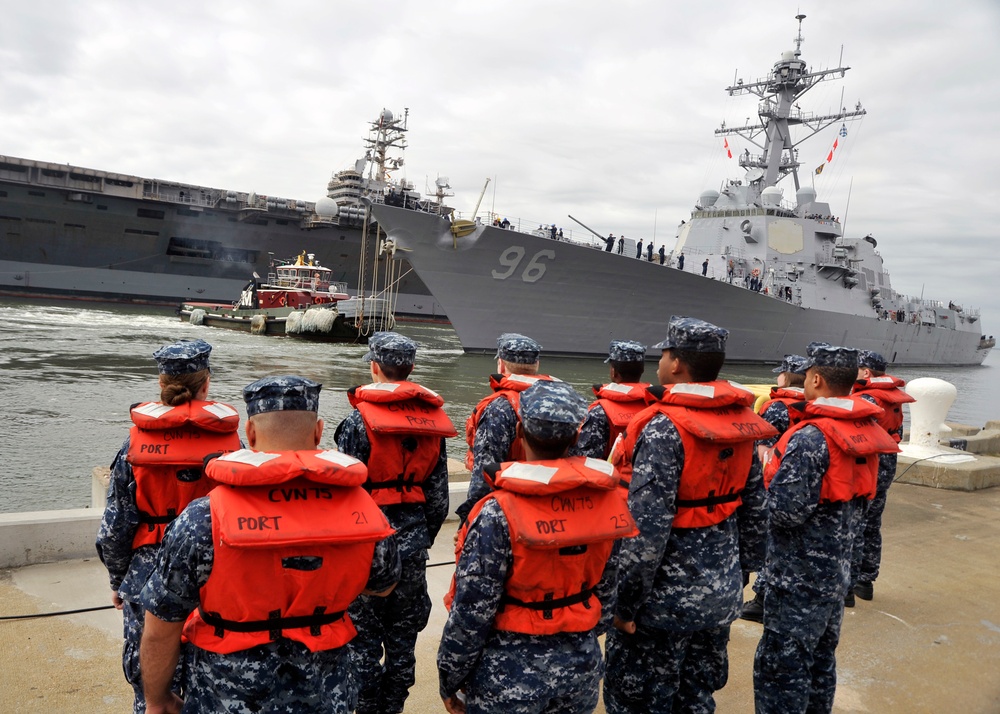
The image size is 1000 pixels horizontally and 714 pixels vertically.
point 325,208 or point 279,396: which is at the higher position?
point 325,208

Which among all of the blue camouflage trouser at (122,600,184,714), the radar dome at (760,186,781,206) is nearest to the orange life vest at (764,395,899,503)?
the blue camouflage trouser at (122,600,184,714)

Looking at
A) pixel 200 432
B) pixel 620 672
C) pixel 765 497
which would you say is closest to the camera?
pixel 200 432

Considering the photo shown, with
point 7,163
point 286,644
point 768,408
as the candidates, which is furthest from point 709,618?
point 7,163

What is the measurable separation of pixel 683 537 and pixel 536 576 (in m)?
0.81

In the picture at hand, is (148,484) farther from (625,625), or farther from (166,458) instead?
(625,625)

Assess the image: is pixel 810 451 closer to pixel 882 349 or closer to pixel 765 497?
pixel 765 497

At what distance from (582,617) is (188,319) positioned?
32640mm

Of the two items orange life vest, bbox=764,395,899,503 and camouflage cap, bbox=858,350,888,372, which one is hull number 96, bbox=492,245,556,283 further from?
orange life vest, bbox=764,395,899,503

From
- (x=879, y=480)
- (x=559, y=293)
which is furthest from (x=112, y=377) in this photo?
(x=879, y=480)

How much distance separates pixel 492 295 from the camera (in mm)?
21312

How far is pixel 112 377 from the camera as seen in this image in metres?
14.7

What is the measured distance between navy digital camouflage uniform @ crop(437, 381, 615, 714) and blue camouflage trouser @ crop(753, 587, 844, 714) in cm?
117

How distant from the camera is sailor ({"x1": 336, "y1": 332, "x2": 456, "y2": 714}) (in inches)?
102

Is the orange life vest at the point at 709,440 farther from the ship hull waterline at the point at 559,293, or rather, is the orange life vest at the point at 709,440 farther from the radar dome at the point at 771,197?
the radar dome at the point at 771,197
